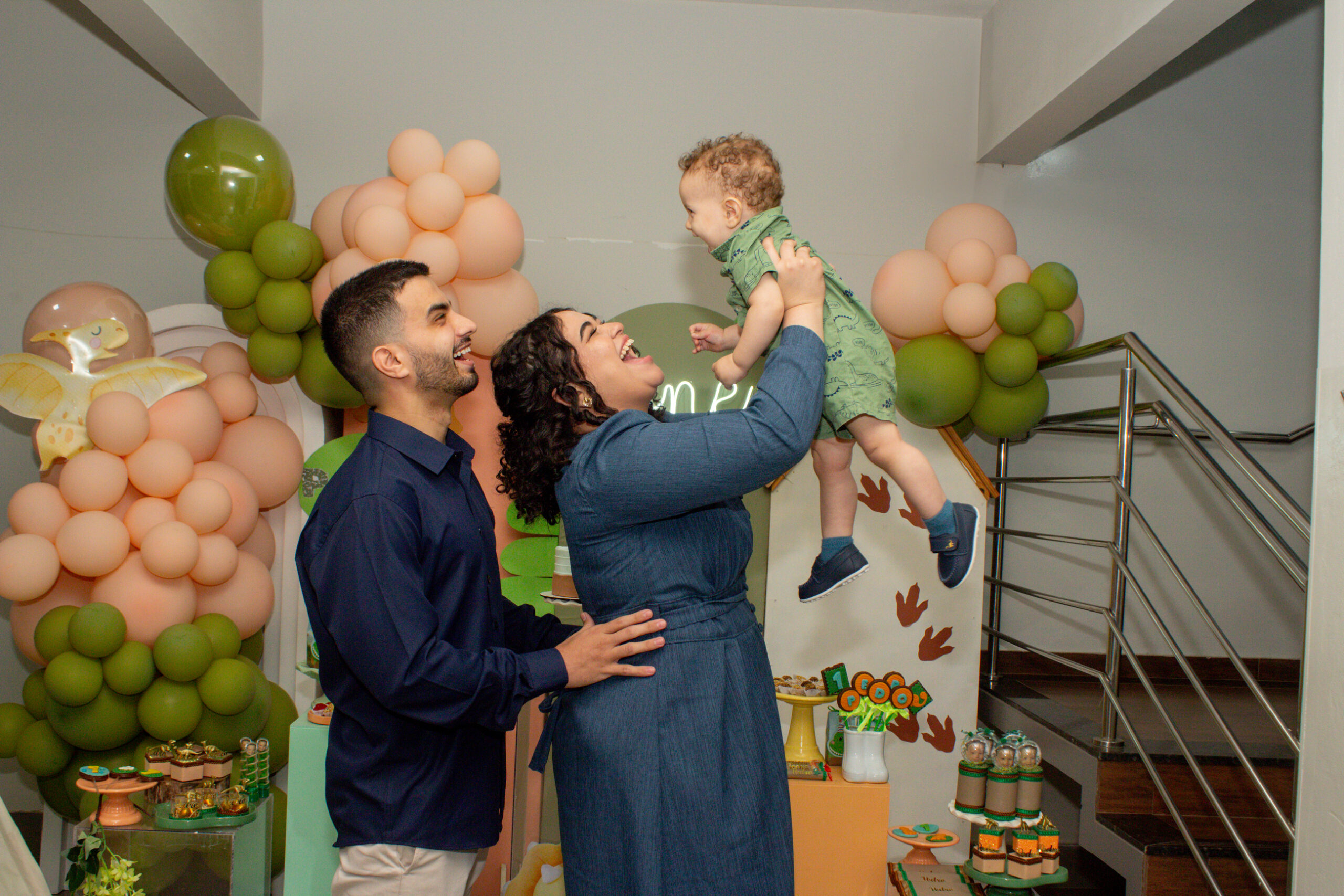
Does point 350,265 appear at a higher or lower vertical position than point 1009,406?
higher

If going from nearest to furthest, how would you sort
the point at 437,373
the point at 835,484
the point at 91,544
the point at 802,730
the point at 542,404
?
the point at 542,404, the point at 437,373, the point at 835,484, the point at 802,730, the point at 91,544

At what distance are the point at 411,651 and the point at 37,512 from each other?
6.41 ft

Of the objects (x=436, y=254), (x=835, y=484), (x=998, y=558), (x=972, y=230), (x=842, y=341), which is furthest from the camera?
(x=998, y=558)

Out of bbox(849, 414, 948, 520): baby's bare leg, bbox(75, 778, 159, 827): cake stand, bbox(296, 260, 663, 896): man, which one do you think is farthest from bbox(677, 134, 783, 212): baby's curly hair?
bbox(75, 778, 159, 827): cake stand

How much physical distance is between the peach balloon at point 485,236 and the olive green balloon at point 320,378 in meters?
0.52

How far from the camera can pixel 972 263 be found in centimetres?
312

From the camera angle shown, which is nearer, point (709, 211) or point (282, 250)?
point (709, 211)

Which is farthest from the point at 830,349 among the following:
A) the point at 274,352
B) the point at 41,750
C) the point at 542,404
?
the point at 41,750

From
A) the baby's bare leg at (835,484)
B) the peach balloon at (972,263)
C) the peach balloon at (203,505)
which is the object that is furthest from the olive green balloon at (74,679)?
the peach balloon at (972,263)

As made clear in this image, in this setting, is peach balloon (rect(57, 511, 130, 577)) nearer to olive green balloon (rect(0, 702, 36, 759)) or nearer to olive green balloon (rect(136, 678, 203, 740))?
olive green balloon (rect(136, 678, 203, 740))

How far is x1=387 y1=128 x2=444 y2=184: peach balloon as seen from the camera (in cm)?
308

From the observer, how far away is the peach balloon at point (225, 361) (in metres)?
3.30

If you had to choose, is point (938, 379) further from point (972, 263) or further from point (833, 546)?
point (833, 546)

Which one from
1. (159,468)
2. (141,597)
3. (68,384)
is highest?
(68,384)
